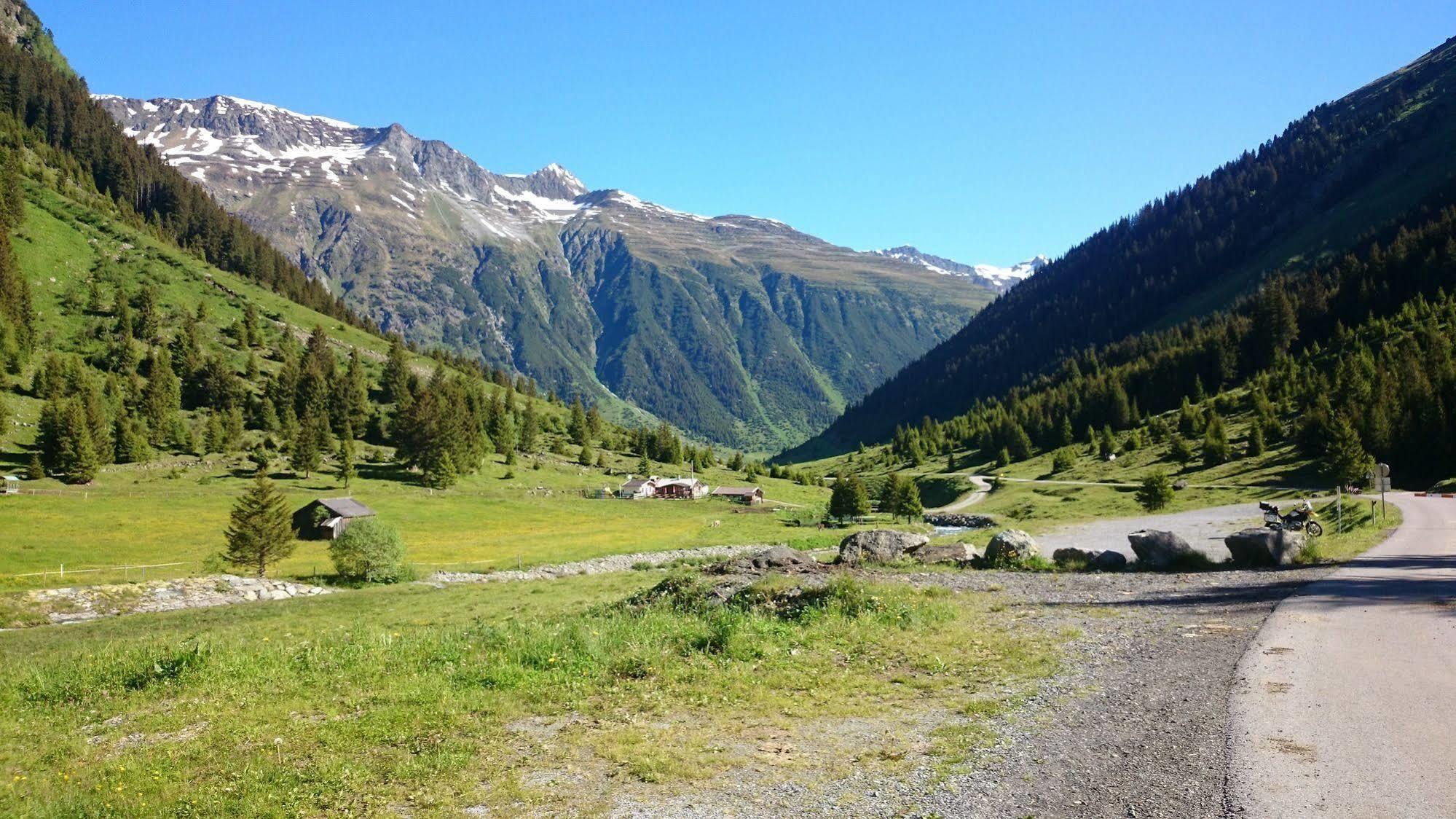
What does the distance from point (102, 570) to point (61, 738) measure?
53917 mm

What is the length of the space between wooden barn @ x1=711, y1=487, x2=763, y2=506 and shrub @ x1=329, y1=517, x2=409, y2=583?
80.4 m

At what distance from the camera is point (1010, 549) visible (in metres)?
31.8

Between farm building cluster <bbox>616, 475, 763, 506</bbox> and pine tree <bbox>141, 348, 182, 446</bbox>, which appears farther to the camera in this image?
farm building cluster <bbox>616, 475, 763, 506</bbox>

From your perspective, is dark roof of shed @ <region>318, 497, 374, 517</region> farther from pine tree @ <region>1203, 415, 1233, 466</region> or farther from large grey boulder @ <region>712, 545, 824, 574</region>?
pine tree @ <region>1203, 415, 1233, 466</region>

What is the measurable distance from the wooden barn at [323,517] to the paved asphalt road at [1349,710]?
82.3 metres

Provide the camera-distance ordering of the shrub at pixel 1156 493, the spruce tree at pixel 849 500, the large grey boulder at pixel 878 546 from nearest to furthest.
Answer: the large grey boulder at pixel 878 546
the shrub at pixel 1156 493
the spruce tree at pixel 849 500

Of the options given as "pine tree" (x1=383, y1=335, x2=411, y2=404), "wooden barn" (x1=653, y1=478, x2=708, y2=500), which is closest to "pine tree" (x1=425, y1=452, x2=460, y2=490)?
"wooden barn" (x1=653, y1=478, x2=708, y2=500)

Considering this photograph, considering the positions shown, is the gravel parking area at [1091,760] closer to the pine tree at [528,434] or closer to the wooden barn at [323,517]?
the wooden barn at [323,517]

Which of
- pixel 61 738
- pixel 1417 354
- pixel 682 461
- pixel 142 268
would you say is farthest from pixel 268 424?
pixel 1417 354

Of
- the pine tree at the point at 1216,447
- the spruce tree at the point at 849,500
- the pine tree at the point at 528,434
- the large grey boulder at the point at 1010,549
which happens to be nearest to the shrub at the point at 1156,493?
the pine tree at the point at 1216,447

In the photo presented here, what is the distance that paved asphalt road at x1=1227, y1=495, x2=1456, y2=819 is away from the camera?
7.22 metres

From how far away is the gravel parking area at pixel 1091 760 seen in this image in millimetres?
7758

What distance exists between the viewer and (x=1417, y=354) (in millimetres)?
83312

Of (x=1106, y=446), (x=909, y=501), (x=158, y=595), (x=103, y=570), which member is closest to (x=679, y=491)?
(x=909, y=501)
